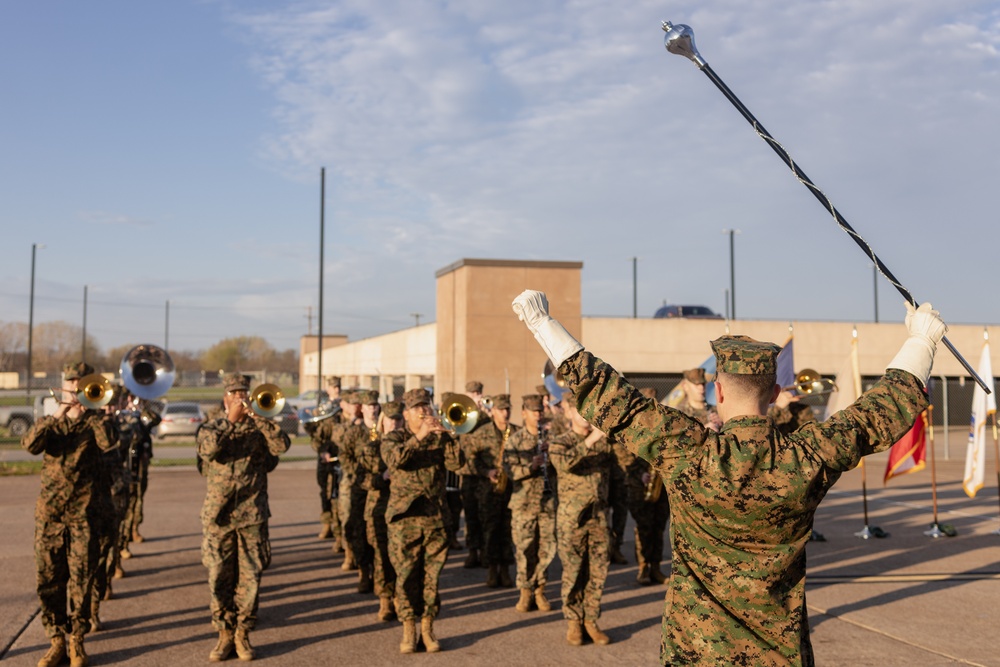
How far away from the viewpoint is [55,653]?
6.44 m

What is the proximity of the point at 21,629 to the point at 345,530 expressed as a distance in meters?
3.02

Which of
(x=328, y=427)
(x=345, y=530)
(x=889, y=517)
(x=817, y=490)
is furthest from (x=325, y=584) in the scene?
(x=889, y=517)

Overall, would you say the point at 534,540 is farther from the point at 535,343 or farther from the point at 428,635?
the point at 535,343

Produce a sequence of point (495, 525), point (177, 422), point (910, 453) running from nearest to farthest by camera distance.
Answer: point (495, 525) → point (910, 453) → point (177, 422)

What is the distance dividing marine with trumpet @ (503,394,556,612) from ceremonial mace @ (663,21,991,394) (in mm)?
4471

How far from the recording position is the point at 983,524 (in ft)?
42.7

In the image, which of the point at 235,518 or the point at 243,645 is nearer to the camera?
the point at 243,645

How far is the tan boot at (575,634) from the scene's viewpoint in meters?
7.02

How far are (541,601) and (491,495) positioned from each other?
5.94 ft

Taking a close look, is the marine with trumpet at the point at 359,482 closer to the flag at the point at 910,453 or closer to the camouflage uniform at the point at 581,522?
the camouflage uniform at the point at 581,522

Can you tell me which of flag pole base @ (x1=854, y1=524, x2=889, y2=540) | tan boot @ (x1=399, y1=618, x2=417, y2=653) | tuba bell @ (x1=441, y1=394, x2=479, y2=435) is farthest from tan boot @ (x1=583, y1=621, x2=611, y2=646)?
flag pole base @ (x1=854, y1=524, x2=889, y2=540)

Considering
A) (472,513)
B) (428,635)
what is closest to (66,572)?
(428,635)

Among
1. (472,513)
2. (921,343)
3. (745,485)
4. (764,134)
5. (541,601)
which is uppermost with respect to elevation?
(764,134)

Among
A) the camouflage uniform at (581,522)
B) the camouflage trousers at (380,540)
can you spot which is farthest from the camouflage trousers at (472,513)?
the camouflage uniform at (581,522)
